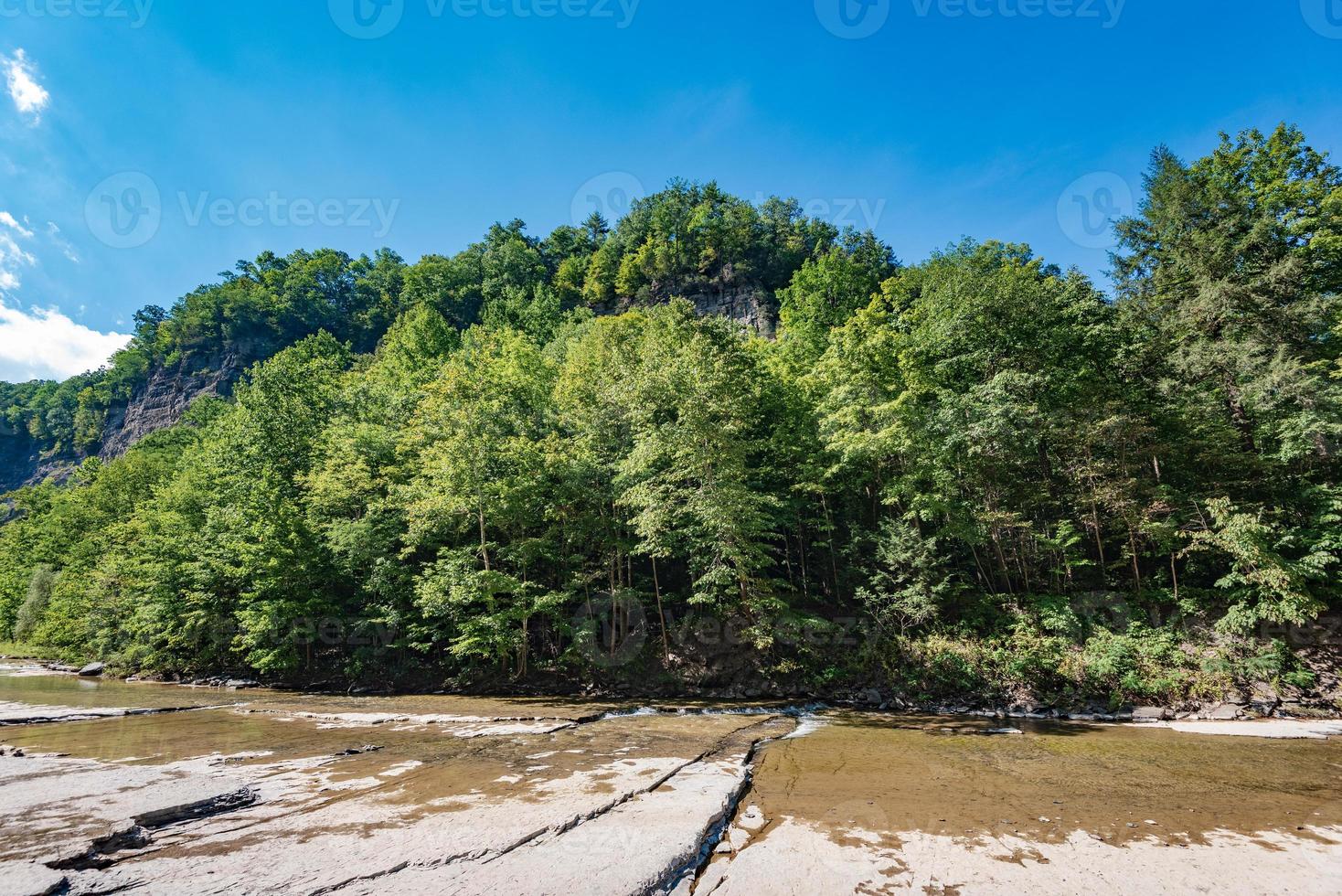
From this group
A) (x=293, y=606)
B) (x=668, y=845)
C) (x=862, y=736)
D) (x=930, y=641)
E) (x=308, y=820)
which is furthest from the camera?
(x=293, y=606)

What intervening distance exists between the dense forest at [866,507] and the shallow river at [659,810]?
235 inches

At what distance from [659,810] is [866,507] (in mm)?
20047

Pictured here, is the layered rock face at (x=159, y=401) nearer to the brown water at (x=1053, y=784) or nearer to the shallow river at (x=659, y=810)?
the shallow river at (x=659, y=810)

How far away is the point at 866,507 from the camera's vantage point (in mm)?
24438

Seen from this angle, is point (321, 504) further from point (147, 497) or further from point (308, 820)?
point (147, 497)

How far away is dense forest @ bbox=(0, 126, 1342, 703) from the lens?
57.6ft

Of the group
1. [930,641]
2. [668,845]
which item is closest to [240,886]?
[668,845]

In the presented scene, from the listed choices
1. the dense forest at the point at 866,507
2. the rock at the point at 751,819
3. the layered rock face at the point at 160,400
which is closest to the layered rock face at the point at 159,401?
the layered rock face at the point at 160,400

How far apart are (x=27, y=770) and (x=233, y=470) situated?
24921mm

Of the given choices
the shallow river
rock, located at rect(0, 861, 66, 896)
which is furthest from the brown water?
rock, located at rect(0, 861, 66, 896)

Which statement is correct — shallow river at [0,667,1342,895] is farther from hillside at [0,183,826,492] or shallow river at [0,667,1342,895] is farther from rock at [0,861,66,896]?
hillside at [0,183,826,492]

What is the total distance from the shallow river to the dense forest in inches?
235

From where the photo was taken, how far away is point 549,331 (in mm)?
54781

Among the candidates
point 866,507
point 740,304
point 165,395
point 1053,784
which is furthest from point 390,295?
point 1053,784
